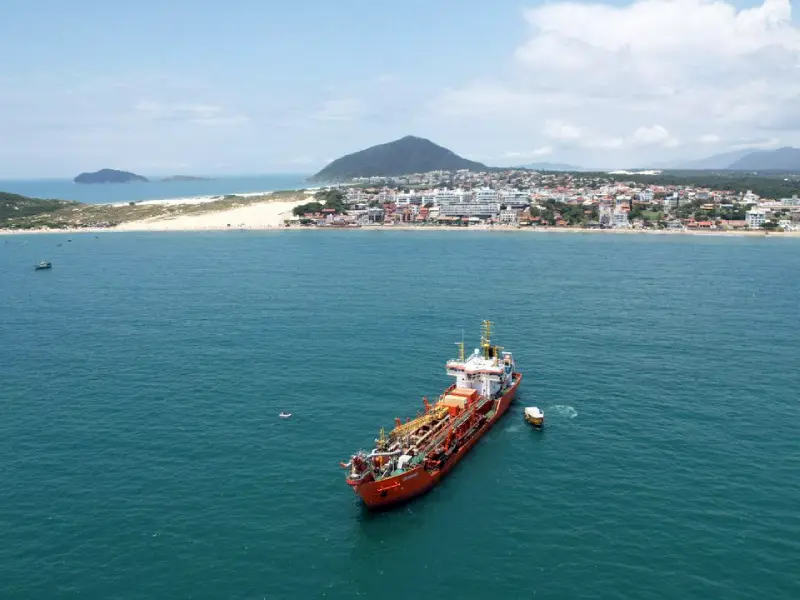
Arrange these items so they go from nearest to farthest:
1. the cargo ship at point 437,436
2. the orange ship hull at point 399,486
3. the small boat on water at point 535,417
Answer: the orange ship hull at point 399,486 < the cargo ship at point 437,436 < the small boat on water at point 535,417

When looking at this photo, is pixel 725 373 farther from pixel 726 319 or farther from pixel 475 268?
pixel 475 268

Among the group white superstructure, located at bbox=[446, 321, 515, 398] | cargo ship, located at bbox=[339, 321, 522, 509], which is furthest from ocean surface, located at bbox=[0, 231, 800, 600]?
white superstructure, located at bbox=[446, 321, 515, 398]

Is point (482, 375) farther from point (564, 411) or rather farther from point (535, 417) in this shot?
point (564, 411)

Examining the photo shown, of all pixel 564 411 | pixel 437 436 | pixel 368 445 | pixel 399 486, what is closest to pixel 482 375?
pixel 564 411

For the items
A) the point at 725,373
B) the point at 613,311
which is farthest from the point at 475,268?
the point at 725,373

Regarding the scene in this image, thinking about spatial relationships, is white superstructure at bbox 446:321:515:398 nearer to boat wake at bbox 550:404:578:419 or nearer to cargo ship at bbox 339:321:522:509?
cargo ship at bbox 339:321:522:509

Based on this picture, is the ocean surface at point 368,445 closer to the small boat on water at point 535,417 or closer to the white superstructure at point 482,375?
the small boat on water at point 535,417

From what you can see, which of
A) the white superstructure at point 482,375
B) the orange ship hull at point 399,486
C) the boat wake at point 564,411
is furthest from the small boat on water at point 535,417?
the orange ship hull at point 399,486
